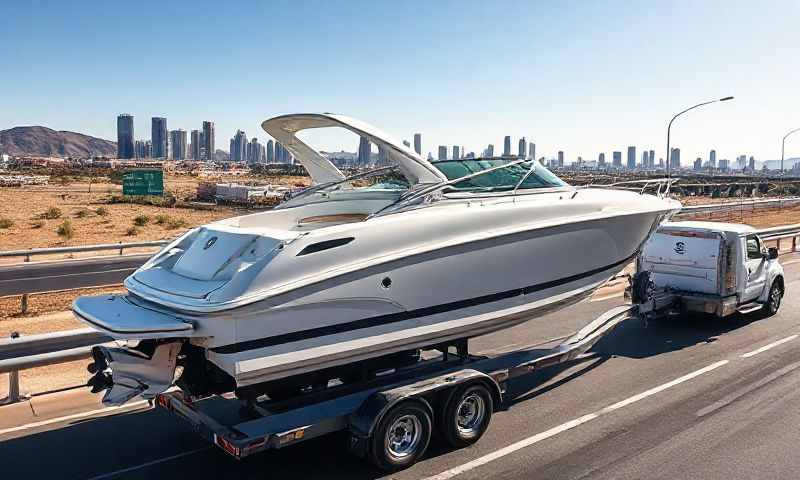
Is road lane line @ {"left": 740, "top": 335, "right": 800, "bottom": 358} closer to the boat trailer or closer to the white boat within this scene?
the white boat

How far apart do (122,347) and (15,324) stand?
764cm

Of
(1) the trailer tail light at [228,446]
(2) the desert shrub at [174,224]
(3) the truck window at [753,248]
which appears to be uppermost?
(3) the truck window at [753,248]

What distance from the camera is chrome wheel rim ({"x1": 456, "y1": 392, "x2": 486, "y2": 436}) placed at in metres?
6.46

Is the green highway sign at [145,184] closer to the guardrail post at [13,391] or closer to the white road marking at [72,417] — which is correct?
the guardrail post at [13,391]

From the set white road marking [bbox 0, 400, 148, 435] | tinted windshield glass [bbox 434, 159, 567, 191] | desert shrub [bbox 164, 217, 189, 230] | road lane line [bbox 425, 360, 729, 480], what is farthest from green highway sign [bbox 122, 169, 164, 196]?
road lane line [bbox 425, 360, 729, 480]

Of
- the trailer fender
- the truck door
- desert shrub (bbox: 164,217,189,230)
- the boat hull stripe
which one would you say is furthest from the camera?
desert shrub (bbox: 164,217,189,230)

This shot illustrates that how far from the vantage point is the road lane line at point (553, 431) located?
589 centimetres

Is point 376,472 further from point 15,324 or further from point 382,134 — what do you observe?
point 15,324

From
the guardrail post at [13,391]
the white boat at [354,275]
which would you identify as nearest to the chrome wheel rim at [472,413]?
the white boat at [354,275]

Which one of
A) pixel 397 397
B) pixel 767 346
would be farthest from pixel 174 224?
pixel 397 397

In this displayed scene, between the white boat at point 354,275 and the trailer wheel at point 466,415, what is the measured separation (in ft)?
1.99

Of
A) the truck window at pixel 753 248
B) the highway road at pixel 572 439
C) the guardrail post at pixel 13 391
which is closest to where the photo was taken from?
the highway road at pixel 572 439

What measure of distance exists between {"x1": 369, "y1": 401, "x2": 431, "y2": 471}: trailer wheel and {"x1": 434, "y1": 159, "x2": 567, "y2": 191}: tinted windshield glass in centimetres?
263

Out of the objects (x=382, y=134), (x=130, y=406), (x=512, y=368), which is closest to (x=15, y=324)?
(x=130, y=406)
